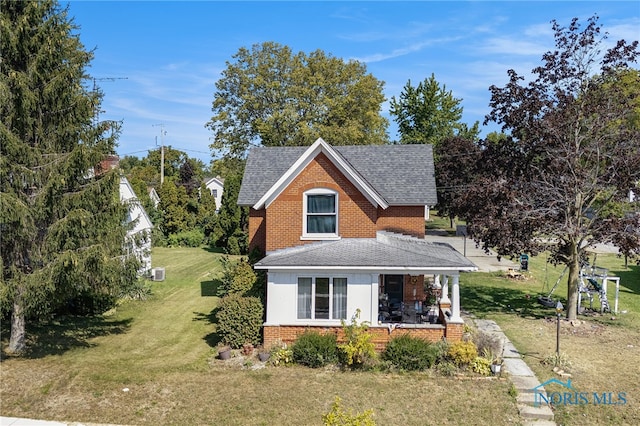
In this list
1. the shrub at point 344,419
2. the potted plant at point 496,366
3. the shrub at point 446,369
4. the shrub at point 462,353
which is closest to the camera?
the shrub at point 344,419

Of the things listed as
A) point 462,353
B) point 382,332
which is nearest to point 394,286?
point 382,332

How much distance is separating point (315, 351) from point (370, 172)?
9.97 meters

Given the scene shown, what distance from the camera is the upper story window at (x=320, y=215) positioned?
62.3 ft

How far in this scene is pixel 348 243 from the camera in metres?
18.4

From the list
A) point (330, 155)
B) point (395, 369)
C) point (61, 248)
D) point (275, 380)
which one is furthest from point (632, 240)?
point (61, 248)

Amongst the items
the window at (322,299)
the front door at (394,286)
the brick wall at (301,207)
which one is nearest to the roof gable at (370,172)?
the brick wall at (301,207)

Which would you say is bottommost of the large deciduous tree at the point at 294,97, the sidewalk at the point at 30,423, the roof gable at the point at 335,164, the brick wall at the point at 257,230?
the sidewalk at the point at 30,423

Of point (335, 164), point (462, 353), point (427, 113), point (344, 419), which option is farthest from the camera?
point (427, 113)

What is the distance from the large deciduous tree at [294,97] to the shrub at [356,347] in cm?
2831

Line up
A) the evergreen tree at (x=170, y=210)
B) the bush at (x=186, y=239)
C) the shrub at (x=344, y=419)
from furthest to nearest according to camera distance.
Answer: the evergreen tree at (x=170, y=210) → the bush at (x=186, y=239) → the shrub at (x=344, y=419)

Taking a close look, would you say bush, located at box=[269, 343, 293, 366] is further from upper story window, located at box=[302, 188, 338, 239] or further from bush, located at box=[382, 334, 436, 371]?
upper story window, located at box=[302, 188, 338, 239]

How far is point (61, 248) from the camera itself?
49.2 ft

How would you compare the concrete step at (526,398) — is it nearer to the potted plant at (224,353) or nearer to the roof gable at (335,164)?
the roof gable at (335,164)

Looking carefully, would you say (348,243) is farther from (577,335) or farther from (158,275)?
(158,275)
